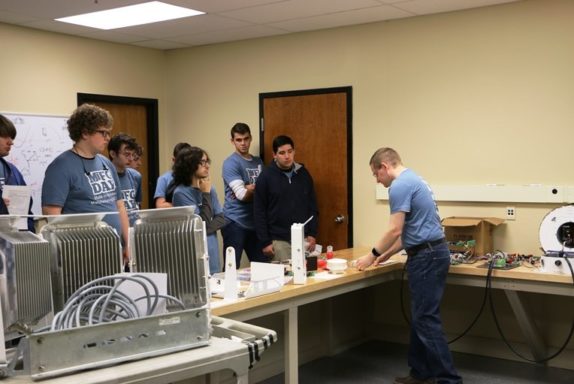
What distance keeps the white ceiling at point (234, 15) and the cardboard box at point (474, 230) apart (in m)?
1.51

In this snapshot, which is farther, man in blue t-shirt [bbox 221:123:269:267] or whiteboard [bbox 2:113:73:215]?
man in blue t-shirt [bbox 221:123:269:267]

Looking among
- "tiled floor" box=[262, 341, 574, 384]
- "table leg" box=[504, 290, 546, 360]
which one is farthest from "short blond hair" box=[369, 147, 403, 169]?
"tiled floor" box=[262, 341, 574, 384]

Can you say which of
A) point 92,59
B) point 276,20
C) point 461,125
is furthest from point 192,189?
point 92,59

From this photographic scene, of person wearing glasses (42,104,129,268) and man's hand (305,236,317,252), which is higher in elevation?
person wearing glasses (42,104,129,268)

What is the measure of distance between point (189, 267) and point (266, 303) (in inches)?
49.4

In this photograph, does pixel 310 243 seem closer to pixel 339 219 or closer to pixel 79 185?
pixel 339 219

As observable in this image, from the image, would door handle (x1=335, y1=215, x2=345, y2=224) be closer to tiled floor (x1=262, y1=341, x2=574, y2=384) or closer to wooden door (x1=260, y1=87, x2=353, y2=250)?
wooden door (x1=260, y1=87, x2=353, y2=250)

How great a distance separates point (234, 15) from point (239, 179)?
1321 mm

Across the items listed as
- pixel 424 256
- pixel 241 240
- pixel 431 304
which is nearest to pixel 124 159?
pixel 241 240

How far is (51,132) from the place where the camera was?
5.39 metres

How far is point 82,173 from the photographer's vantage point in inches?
132

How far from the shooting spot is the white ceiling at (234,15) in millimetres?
4488

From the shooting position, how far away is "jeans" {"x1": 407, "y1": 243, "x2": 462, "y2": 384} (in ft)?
12.8

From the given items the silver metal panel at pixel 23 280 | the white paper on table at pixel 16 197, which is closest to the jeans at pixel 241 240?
the white paper on table at pixel 16 197
